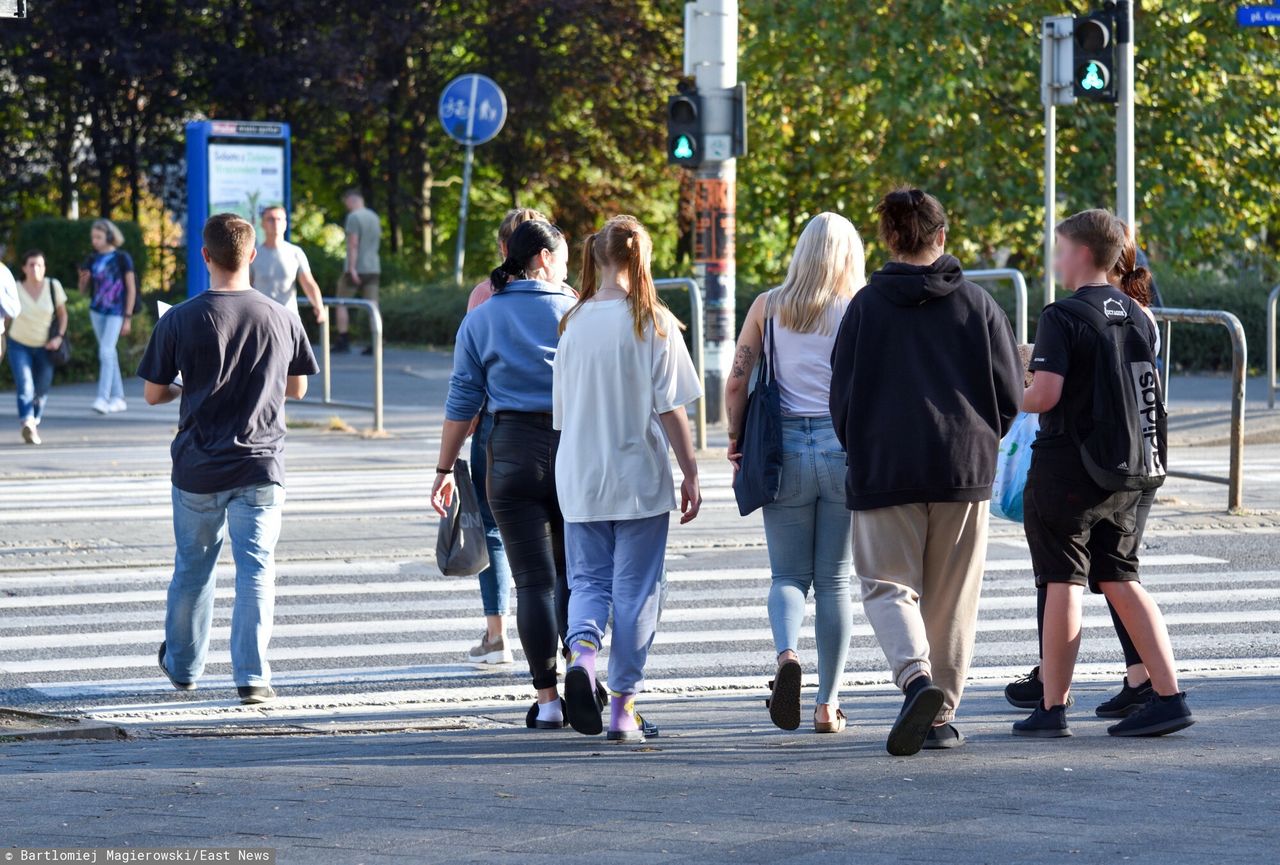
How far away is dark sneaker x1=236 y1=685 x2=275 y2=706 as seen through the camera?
7.56 metres

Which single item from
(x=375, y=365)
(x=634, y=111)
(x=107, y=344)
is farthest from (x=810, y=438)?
(x=634, y=111)

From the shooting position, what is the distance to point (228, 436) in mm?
7492

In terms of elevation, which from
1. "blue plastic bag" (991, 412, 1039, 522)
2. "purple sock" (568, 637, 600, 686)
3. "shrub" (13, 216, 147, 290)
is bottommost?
"purple sock" (568, 637, 600, 686)

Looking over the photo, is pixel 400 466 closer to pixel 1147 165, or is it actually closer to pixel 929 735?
pixel 929 735

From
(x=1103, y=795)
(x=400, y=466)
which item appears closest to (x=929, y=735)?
(x=1103, y=795)

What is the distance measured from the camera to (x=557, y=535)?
7.10 meters

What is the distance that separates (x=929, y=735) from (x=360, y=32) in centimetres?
2709

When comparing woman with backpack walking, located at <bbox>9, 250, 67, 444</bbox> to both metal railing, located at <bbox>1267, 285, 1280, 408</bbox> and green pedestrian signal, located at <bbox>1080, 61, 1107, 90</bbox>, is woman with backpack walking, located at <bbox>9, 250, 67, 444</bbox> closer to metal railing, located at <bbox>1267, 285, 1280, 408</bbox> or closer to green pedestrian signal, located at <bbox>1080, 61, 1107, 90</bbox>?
green pedestrian signal, located at <bbox>1080, 61, 1107, 90</bbox>

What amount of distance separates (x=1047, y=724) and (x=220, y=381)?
3.14 meters

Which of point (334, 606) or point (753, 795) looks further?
point (334, 606)

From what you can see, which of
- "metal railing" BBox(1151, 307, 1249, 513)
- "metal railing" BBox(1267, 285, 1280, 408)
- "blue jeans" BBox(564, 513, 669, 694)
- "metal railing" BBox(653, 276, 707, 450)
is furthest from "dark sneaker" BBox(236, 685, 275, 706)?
"metal railing" BBox(1267, 285, 1280, 408)

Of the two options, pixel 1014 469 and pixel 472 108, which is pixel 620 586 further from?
pixel 472 108

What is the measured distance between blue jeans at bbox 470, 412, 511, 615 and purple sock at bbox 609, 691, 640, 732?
0.78 meters

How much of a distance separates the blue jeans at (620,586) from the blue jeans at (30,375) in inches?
441
